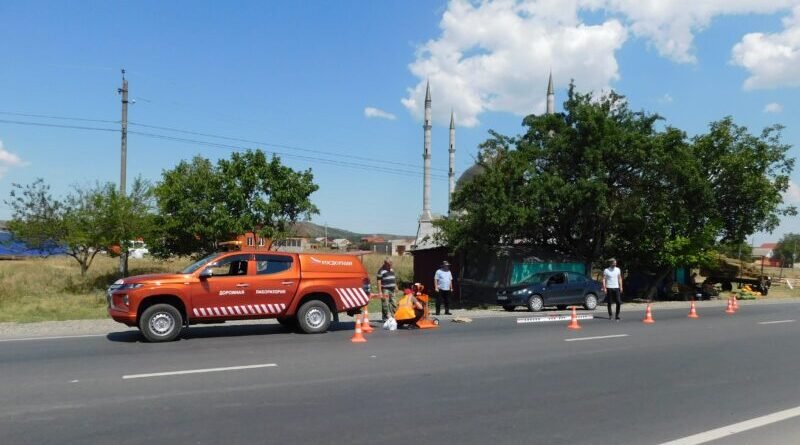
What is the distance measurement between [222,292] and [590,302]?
1527 centimetres

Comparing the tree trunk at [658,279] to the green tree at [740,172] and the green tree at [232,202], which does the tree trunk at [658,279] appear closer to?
the green tree at [740,172]

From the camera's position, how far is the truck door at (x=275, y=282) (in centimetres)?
1393

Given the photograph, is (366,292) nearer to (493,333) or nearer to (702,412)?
(493,333)

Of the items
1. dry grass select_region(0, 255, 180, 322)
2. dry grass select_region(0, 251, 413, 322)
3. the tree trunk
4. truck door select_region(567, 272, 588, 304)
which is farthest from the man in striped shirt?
the tree trunk

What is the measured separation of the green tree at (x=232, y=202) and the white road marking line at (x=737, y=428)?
2362 cm

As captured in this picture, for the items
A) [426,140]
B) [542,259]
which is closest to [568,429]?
[542,259]

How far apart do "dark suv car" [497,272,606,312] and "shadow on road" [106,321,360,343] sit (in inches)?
352

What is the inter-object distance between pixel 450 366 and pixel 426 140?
66266 millimetres

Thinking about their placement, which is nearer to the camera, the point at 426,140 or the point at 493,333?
the point at 493,333

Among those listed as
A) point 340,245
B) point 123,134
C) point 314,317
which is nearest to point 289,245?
point 123,134

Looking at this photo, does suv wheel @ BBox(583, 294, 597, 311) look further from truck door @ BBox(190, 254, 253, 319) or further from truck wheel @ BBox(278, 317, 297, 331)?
truck door @ BBox(190, 254, 253, 319)

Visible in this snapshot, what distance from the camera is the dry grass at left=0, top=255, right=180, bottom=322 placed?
767 inches

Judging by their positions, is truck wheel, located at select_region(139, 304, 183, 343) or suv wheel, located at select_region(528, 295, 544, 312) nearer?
truck wheel, located at select_region(139, 304, 183, 343)

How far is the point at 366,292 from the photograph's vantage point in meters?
15.2
